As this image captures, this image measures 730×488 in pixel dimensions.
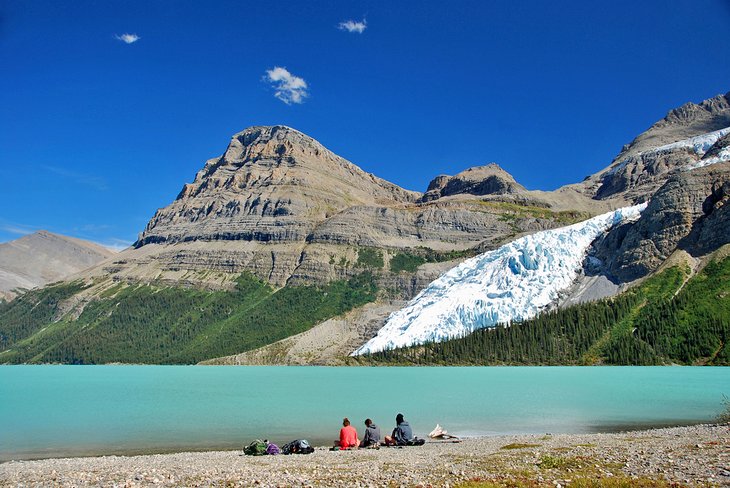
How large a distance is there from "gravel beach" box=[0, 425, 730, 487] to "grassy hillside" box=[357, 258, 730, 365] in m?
115

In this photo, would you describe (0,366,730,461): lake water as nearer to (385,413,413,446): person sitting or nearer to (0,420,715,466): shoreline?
(0,420,715,466): shoreline

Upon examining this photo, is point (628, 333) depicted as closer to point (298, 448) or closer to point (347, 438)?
point (347, 438)

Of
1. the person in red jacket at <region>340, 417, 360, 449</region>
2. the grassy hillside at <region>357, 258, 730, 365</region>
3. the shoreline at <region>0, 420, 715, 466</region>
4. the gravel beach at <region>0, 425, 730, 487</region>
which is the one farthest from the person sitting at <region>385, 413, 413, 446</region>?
the grassy hillside at <region>357, 258, 730, 365</region>

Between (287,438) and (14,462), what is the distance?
16.1 metres

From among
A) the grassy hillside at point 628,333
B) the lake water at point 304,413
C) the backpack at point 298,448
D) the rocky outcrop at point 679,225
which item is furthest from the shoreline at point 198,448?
Answer: the rocky outcrop at point 679,225

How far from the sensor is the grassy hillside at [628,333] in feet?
443

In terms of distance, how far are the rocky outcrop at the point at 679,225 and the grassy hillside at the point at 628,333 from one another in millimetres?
11951

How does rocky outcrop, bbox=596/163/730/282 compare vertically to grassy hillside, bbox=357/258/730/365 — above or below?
above

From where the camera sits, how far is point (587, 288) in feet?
620

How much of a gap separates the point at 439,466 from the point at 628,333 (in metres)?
138

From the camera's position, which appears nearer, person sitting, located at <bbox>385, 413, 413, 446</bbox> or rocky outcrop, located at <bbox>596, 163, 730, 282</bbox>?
person sitting, located at <bbox>385, 413, 413, 446</bbox>

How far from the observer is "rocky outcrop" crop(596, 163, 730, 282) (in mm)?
171500

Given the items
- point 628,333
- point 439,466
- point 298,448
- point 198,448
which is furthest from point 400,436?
point 628,333

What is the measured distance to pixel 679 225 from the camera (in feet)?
595
